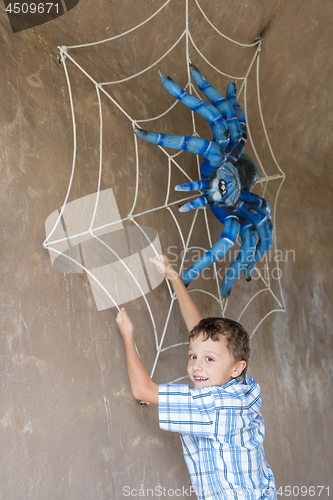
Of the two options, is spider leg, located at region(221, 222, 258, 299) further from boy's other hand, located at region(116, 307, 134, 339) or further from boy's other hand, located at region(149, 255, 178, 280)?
boy's other hand, located at region(116, 307, 134, 339)

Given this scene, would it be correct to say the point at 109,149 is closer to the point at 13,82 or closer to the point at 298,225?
the point at 13,82

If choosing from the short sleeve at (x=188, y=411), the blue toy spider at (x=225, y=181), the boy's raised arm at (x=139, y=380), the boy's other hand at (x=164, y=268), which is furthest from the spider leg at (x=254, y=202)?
the short sleeve at (x=188, y=411)

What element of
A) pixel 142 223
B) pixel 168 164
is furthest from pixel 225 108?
pixel 142 223

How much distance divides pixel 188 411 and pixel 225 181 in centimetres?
95

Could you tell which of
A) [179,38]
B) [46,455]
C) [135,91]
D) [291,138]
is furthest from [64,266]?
[291,138]

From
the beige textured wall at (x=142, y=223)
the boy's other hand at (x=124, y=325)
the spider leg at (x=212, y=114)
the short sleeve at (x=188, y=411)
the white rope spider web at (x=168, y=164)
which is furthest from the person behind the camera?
the spider leg at (x=212, y=114)

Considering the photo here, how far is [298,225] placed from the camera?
2.94m

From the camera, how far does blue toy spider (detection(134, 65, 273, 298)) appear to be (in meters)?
1.78

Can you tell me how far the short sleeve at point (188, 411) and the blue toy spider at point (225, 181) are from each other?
595 millimetres

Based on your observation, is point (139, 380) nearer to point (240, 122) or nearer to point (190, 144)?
point (190, 144)

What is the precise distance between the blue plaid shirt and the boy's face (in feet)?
0.14

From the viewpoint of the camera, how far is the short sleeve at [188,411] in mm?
1262

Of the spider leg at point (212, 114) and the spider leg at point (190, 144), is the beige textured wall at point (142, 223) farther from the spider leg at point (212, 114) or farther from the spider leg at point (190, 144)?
the spider leg at point (212, 114)

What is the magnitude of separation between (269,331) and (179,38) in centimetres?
157
